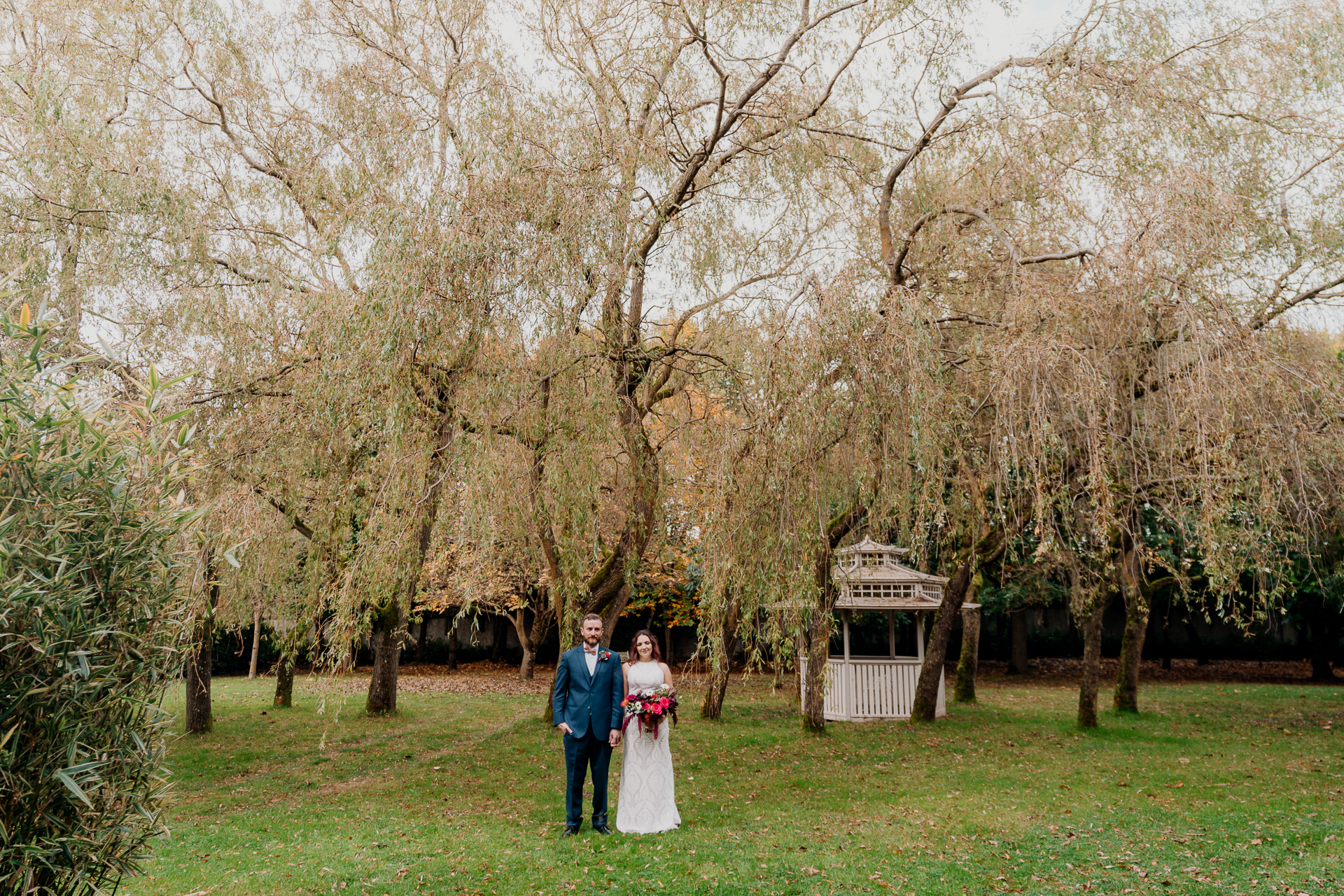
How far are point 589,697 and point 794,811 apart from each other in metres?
2.15

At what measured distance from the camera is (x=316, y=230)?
340 inches

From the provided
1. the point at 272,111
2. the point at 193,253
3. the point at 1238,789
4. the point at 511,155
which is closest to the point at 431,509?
the point at 511,155

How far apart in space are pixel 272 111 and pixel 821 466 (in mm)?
7080

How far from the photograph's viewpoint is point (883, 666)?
12.5 meters

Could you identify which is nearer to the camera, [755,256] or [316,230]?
[316,230]

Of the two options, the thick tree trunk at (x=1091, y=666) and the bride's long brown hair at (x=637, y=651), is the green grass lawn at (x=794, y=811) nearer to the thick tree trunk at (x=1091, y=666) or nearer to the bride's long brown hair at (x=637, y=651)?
the thick tree trunk at (x=1091, y=666)

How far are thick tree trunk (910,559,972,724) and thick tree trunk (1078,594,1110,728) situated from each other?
1.64 meters

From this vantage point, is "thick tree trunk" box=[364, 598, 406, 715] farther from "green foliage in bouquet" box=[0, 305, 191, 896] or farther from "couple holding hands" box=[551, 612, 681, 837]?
"green foliage in bouquet" box=[0, 305, 191, 896]

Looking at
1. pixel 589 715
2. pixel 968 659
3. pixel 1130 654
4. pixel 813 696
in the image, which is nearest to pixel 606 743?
pixel 589 715

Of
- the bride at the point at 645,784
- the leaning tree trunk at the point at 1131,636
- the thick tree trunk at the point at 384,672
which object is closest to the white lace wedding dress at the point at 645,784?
the bride at the point at 645,784

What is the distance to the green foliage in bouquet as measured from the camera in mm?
2359

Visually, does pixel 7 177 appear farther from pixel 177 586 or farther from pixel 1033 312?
pixel 1033 312

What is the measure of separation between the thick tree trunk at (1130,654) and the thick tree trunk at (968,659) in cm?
226

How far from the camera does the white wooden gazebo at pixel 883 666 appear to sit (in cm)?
1205
